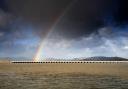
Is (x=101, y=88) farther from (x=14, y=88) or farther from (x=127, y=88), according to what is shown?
(x=14, y=88)

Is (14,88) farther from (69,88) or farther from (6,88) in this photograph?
(69,88)

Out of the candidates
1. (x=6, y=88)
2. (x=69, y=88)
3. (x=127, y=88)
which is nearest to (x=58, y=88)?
(x=69, y=88)

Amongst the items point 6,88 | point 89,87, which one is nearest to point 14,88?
point 6,88

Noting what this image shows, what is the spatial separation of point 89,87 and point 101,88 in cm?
182

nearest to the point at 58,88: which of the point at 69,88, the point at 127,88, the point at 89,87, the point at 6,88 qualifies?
the point at 69,88

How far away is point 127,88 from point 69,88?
7.45 m

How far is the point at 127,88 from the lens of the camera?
3250cm

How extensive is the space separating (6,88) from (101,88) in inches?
485

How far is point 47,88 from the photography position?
3344 centimetres

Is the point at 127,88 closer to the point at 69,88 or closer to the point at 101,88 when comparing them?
the point at 101,88

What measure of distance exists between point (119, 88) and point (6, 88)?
1460 centimetres

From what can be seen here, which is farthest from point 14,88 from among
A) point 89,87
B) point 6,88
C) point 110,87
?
point 110,87

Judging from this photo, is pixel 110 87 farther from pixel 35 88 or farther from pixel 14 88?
pixel 14 88

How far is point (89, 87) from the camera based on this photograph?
33.8m
